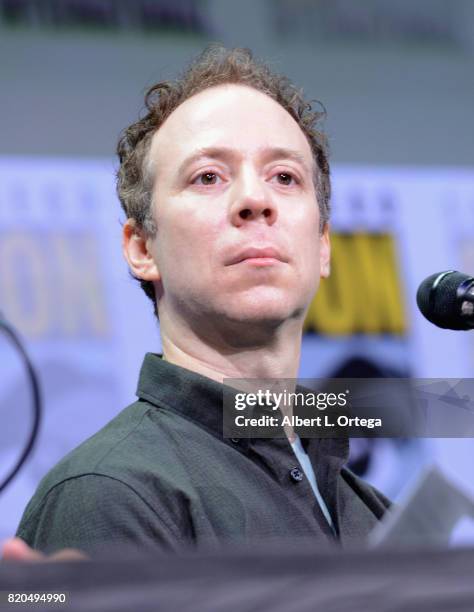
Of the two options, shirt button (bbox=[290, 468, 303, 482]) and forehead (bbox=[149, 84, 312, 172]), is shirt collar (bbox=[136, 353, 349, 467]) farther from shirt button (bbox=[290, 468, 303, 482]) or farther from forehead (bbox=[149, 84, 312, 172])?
forehead (bbox=[149, 84, 312, 172])

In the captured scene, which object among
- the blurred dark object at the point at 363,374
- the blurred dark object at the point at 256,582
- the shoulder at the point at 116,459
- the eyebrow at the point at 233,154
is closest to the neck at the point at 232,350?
the shoulder at the point at 116,459

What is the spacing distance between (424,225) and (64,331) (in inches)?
45.4

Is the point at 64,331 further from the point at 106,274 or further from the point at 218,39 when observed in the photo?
the point at 218,39

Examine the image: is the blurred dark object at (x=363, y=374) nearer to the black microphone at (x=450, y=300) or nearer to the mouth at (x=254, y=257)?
the mouth at (x=254, y=257)

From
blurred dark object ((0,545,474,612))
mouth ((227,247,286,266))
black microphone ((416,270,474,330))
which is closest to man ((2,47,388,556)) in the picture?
mouth ((227,247,286,266))

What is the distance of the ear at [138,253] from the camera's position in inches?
56.2

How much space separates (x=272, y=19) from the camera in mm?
3059

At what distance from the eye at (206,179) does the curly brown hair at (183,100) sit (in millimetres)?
112

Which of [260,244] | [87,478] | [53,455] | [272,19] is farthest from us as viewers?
[272,19]

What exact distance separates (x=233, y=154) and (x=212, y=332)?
234 millimetres

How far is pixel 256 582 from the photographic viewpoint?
0.51 m

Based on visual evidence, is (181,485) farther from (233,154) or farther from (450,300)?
(233,154)

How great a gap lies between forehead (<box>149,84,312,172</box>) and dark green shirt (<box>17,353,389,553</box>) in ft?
0.96

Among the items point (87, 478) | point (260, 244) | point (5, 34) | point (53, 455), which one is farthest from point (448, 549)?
point (5, 34)
